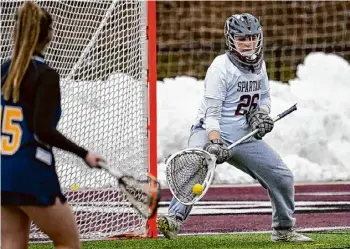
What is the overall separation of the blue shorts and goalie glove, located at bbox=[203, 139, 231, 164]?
270cm

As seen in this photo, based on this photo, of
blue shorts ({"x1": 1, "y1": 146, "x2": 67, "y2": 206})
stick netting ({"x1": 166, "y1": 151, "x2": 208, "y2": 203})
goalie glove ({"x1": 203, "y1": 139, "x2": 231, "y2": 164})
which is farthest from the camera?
stick netting ({"x1": 166, "y1": 151, "x2": 208, "y2": 203})

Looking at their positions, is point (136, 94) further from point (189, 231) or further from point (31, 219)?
point (31, 219)

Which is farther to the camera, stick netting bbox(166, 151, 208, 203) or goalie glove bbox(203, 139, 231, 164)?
stick netting bbox(166, 151, 208, 203)

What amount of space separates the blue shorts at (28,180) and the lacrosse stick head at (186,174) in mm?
2803

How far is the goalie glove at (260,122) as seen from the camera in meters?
8.16

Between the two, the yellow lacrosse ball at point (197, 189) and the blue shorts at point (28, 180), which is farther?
the yellow lacrosse ball at point (197, 189)

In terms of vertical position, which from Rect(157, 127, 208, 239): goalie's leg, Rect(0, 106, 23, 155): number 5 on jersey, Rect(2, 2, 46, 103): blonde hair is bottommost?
Rect(157, 127, 208, 239): goalie's leg

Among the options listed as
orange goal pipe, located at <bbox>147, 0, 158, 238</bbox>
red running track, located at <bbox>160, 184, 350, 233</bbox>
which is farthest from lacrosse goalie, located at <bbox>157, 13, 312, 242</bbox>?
red running track, located at <bbox>160, 184, 350, 233</bbox>

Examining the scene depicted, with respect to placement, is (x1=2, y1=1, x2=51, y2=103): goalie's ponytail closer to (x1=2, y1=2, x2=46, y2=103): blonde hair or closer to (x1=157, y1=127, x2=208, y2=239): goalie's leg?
(x1=2, y1=2, x2=46, y2=103): blonde hair

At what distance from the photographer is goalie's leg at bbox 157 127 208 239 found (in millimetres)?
8375

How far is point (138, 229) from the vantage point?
902cm

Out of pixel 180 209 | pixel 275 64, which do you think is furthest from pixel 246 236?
pixel 275 64

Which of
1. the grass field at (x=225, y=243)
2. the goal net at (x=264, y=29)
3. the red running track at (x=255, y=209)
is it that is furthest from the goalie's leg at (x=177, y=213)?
the goal net at (x=264, y=29)

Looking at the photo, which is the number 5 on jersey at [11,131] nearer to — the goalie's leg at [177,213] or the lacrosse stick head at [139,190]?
the lacrosse stick head at [139,190]
